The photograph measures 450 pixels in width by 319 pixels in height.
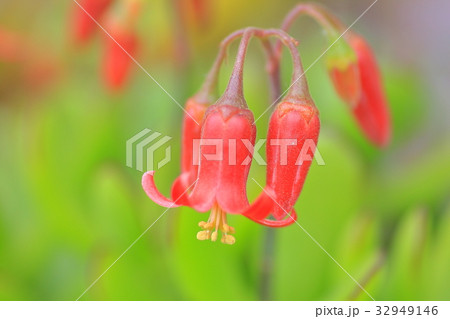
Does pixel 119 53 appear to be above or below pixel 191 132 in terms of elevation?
above

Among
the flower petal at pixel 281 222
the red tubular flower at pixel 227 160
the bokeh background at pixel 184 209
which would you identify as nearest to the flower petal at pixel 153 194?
the red tubular flower at pixel 227 160

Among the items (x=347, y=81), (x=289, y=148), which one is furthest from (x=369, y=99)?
(x=289, y=148)

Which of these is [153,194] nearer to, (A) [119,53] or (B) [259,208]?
(B) [259,208]

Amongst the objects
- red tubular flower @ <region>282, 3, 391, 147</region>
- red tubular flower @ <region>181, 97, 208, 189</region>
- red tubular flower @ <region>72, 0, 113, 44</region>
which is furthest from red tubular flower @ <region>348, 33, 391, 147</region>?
red tubular flower @ <region>72, 0, 113, 44</region>

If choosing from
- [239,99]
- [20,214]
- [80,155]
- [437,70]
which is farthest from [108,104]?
[437,70]

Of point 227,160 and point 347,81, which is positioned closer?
point 227,160

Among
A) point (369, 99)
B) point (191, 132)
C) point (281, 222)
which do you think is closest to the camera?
point (281, 222)

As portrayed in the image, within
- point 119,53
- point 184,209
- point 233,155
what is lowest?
point 184,209

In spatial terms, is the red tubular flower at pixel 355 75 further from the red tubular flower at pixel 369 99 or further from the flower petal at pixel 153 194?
the flower petal at pixel 153 194
